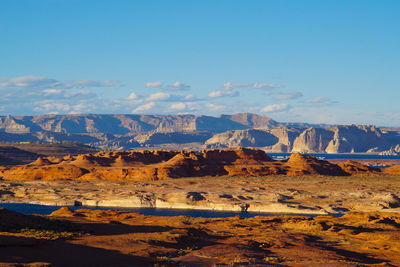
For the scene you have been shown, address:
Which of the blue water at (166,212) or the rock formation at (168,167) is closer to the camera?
the blue water at (166,212)

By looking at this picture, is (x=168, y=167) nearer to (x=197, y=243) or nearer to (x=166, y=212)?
(x=166, y=212)

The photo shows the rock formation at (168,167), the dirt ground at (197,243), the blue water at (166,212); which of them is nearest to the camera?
the dirt ground at (197,243)

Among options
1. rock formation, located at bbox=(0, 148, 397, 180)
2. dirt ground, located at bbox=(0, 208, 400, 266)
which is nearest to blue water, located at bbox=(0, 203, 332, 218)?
dirt ground, located at bbox=(0, 208, 400, 266)

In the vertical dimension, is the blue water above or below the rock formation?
below

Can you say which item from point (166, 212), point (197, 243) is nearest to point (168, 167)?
point (166, 212)

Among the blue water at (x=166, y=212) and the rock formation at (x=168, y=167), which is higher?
the rock formation at (x=168, y=167)

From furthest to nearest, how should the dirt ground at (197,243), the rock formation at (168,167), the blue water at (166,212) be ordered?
the rock formation at (168,167)
the blue water at (166,212)
the dirt ground at (197,243)

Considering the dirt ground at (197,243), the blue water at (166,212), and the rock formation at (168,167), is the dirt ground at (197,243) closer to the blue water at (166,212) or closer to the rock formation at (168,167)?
the blue water at (166,212)

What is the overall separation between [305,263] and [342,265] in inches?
101

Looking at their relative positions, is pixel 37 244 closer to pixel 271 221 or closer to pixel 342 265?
pixel 342 265

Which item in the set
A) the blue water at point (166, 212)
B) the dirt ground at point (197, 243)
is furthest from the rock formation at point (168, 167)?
the dirt ground at point (197, 243)

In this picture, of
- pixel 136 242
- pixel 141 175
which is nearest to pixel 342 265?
pixel 136 242

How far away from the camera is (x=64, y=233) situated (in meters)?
44.1

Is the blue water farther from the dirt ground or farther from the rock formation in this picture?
the rock formation
